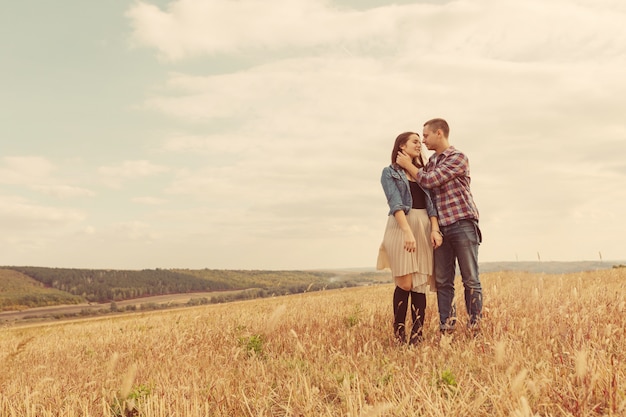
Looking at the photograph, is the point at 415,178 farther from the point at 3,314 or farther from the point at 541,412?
the point at 3,314

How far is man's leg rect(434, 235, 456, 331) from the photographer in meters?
6.64

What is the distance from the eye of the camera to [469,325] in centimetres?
627

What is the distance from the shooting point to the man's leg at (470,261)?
21.0 ft

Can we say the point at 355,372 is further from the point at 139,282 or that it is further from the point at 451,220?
the point at 139,282

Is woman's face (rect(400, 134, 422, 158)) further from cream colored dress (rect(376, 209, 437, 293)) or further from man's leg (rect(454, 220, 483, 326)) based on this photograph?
man's leg (rect(454, 220, 483, 326))

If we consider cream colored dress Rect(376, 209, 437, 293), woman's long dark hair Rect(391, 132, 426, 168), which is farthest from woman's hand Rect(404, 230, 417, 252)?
woman's long dark hair Rect(391, 132, 426, 168)

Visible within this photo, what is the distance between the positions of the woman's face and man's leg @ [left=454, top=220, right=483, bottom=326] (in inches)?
45.9

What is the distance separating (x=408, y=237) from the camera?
6.16 metres

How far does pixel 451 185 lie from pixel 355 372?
10.2 ft

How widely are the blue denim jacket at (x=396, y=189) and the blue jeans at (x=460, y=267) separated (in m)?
0.44

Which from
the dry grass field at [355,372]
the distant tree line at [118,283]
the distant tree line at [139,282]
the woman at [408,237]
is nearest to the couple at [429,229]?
the woman at [408,237]

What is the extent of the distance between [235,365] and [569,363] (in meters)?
3.80

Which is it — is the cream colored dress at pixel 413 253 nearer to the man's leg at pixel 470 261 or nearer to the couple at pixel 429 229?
the couple at pixel 429 229

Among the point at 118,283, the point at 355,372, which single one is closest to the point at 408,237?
the point at 355,372
